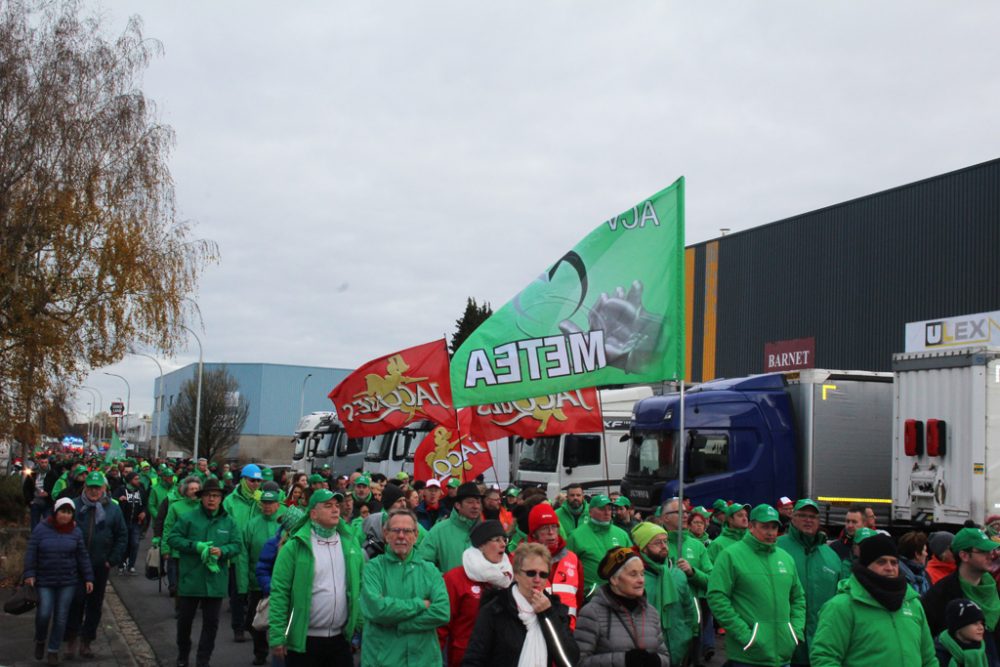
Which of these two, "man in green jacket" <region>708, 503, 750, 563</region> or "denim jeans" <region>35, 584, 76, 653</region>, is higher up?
"man in green jacket" <region>708, 503, 750, 563</region>

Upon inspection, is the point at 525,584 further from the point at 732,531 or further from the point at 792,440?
the point at 792,440

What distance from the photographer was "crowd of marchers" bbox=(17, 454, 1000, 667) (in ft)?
16.6

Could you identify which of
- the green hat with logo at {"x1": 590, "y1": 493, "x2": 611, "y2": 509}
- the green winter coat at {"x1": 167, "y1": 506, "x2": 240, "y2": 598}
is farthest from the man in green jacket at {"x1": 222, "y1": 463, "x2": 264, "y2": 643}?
the green hat with logo at {"x1": 590, "y1": 493, "x2": 611, "y2": 509}

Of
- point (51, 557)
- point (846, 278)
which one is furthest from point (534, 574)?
point (846, 278)

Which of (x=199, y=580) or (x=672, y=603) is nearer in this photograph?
(x=672, y=603)

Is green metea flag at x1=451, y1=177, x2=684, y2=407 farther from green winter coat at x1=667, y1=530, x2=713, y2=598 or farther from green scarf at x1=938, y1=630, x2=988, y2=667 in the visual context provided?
green scarf at x1=938, y1=630, x2=988, y2=667

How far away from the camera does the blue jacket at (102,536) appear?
1081cm

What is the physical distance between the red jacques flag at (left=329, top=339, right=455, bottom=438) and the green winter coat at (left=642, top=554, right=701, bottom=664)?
200 inches

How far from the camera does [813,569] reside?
7762 millimetres

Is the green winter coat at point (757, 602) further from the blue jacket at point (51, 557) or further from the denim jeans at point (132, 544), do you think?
the denim jeans at point (132, 544)

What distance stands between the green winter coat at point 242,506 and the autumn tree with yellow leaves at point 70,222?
10702 millimetres

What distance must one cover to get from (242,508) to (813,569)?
6.35 meters

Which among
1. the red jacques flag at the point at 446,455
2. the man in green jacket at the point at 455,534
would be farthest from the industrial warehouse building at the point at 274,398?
the man in green jacket at the point at 455,534

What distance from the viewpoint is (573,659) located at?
4.69 m
